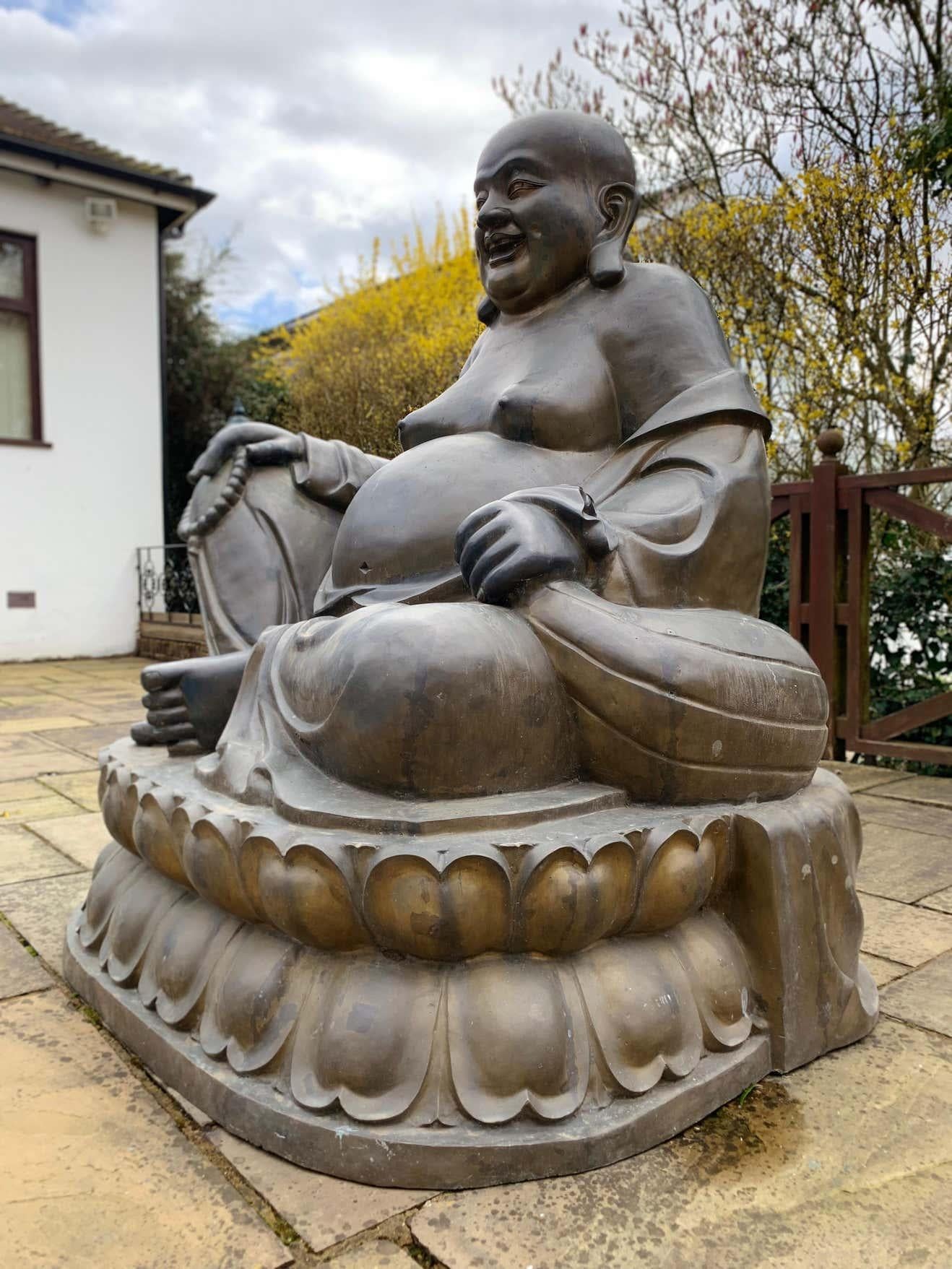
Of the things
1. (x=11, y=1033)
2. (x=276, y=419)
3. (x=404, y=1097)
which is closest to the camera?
(x=404, y=1097)

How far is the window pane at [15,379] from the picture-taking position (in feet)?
27.8

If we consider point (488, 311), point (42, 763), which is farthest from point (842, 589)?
point (42, 763)

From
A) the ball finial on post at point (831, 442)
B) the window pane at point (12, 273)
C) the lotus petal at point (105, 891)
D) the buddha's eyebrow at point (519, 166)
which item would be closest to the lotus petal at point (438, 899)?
the lotus petal at point (105, 891)

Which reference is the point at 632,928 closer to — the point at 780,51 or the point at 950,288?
the point at 950,288

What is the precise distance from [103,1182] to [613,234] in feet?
6.04

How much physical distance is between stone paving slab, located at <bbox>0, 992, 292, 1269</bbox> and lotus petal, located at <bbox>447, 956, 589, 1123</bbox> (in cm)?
30

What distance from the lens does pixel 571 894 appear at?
1242 mm

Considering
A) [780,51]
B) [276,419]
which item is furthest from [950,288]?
[276,419]

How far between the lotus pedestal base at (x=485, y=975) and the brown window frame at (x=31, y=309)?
8.07m

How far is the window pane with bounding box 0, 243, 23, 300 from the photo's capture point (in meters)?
8.41

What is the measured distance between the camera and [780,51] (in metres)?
5.88

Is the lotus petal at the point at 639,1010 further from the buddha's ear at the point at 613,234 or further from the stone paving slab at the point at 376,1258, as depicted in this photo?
the buddha's ear at the point at 613,234

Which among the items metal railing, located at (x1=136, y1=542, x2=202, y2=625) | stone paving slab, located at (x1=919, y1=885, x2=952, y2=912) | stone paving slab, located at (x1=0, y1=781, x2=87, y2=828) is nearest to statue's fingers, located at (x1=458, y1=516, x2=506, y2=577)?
stone paving slab, located at (x1=919, y1=885, x2=952, y2=912)

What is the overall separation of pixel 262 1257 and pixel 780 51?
686cm
